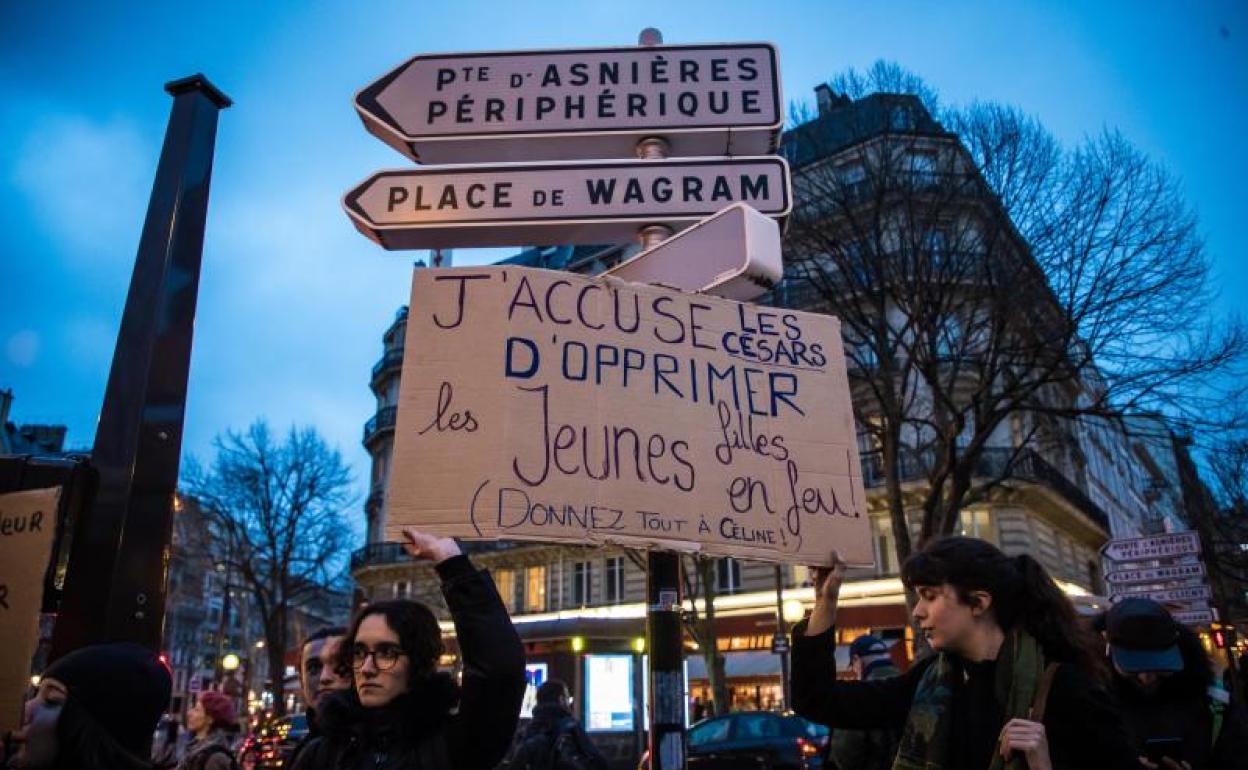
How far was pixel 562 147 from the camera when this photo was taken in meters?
4.31

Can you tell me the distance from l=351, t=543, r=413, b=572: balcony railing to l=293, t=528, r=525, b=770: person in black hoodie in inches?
1654

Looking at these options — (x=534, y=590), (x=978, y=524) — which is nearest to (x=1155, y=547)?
(x=978, y=524)

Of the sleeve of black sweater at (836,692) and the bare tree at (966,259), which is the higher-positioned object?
the bare tree at (966,259)

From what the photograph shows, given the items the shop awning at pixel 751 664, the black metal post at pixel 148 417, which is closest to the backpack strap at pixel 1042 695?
the black metal post at pixel 148 417

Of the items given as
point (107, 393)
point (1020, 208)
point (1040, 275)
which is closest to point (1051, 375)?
point (1040, 275)

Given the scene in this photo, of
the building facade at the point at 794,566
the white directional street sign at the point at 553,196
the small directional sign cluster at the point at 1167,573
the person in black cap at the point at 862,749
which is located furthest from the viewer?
the building facade at the point at 794,566

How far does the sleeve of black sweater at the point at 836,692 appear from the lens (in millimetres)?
2645

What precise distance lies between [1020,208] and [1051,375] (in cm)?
264

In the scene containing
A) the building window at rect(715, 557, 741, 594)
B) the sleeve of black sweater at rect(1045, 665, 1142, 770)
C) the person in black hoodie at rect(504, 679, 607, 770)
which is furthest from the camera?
the building window at rect(715, 557, 741, 594)

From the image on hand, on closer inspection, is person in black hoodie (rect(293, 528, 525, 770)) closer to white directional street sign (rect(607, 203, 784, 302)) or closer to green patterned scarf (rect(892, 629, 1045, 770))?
green patterned scarf (rect(892, 629, 1045, 770))

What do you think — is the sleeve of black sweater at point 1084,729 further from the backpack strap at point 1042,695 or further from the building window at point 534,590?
the building window at point 534,590

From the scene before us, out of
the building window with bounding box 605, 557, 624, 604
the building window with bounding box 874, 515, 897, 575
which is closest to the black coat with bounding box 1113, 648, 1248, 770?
the building window with bounding box 874, 515, 897, 575

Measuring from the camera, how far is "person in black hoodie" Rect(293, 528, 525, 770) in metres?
2.18

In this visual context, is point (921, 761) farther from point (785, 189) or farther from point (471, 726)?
point (785, 189)
